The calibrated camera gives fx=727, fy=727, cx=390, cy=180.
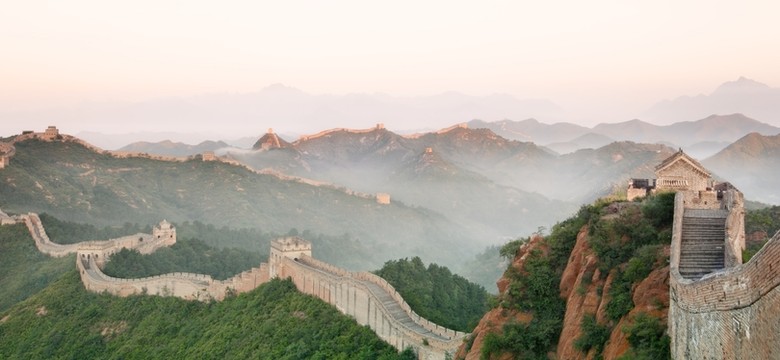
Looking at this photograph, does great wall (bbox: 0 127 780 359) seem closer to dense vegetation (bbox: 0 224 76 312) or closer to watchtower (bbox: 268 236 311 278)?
watchtower (bbox: 268 236 311 278)

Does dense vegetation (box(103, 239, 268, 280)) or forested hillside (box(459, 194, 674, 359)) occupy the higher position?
forested hillside (box(459, 194, 674, 359))

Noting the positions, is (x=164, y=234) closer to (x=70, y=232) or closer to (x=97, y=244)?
(x=97, y=244)

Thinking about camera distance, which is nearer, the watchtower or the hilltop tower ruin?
the watchtower

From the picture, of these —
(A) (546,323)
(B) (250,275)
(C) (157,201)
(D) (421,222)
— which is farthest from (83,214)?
(A) (546,323)

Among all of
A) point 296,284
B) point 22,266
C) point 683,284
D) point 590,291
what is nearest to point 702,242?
point 590,291

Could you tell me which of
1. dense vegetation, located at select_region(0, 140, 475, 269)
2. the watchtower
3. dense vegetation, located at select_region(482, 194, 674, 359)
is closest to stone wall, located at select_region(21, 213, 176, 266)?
dense vegetation, located at select_region(0, 140, 475, 269)

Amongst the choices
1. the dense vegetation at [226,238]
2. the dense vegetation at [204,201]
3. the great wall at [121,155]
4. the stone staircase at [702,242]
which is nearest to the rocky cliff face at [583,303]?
the stone staircase at [702,242]
